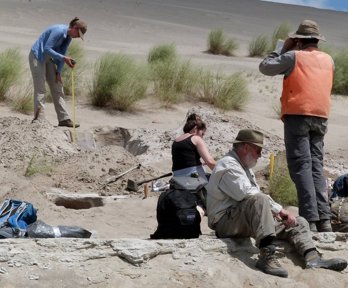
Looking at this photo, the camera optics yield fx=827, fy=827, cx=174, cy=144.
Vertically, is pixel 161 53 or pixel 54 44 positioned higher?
pixel 54 44

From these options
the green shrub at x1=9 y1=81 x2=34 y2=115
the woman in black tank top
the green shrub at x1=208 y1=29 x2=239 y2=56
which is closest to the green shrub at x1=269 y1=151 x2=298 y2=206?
the woman in black tank top

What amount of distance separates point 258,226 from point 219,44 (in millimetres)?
20533

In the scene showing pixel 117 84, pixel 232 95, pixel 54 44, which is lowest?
pixel 232 95

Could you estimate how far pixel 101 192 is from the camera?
8742 millimetres

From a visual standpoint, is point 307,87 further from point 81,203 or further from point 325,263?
point 81,203

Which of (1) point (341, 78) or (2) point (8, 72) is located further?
(1) point (341, 78)

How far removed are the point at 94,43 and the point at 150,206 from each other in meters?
16.9

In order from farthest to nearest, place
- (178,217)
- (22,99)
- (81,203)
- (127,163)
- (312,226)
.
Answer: (22,99), (127,163), (81,203), (312,226), (178,217)

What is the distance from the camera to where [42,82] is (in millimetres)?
10930

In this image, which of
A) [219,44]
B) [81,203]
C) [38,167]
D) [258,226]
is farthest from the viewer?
[219,44]

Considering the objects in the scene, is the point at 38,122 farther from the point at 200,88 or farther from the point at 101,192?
the point at 200,88

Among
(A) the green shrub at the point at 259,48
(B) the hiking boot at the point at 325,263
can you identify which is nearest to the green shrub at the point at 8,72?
(B) the hiking boot at the point at 325,263

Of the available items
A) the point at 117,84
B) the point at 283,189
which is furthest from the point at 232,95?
the point at 283,189

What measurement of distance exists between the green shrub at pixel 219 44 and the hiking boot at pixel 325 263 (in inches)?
799
